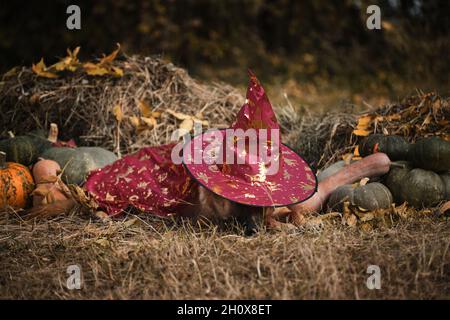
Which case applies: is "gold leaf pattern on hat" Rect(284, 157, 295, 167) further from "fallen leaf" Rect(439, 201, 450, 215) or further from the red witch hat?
"fallen leaf" Rect(439, 201, 450, 215)

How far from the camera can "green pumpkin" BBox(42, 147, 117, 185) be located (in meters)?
3.31

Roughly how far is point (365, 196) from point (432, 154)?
478mm

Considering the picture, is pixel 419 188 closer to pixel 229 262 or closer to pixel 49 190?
pixel 229 262

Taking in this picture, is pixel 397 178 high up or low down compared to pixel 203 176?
down

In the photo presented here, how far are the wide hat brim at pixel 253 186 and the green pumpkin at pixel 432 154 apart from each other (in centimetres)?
72

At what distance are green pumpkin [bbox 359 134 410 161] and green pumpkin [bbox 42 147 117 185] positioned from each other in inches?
70.1

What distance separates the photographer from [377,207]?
2824mm

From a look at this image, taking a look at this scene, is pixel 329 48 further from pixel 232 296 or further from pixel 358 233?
pixel 232 296

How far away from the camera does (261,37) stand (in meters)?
9.19

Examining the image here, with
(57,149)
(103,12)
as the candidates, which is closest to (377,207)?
(57,149)

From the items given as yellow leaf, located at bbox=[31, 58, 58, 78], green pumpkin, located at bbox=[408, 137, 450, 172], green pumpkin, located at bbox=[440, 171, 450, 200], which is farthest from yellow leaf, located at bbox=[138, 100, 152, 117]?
green pumpkin, located at bbox=[440, 171, 450, 200]

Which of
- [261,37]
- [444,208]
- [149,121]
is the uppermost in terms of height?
[261,37]

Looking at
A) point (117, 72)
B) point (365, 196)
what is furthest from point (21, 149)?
point (365, 196)

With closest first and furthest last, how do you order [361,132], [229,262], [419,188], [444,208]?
[229,262] < [444,208] < [419,188] < [361,132]
